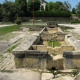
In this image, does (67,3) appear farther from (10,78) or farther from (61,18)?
(10,78)

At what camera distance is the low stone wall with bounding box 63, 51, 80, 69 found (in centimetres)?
609

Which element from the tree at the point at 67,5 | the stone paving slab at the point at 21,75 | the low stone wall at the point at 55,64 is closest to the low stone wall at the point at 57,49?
the low stone wall at the point at 55,64

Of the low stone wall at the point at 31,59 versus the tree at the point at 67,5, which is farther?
the tree at the point at 67,5

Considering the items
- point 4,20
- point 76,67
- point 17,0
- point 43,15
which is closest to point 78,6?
point 43,15

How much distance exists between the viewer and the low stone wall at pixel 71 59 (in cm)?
609

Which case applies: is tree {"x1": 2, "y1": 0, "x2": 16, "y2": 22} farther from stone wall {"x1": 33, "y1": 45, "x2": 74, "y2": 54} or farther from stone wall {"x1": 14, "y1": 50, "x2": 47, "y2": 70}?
stone wall {"x1": 14, "y1": 50, "x2": 47, "y2": 70}

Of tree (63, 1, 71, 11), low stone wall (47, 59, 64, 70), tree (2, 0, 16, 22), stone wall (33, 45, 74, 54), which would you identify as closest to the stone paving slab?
low stone wall (47, 59, 64, 70)

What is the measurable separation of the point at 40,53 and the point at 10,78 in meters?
1.31

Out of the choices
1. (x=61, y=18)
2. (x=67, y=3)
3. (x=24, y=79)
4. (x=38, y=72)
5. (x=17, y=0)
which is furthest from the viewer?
(x=67, y=3)

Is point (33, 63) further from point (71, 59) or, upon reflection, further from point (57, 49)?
point (57, 49)

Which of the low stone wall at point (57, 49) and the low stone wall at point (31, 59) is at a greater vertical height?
the low stone wall at point (31, 59)

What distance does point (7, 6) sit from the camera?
53406 millimetres

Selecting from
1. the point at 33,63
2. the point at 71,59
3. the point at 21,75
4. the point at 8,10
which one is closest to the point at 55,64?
the point at 71,59

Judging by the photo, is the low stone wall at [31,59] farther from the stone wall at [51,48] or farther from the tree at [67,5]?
the tree at [67,5]
